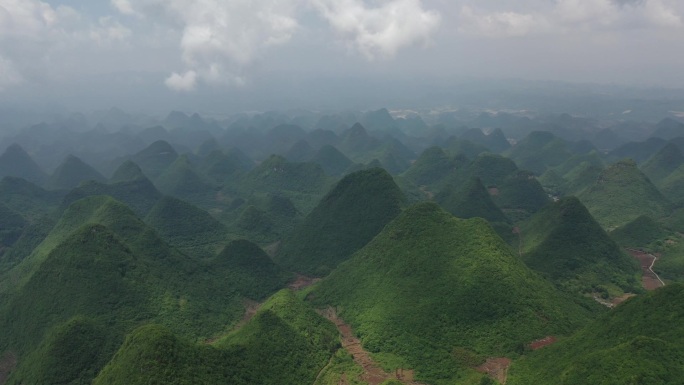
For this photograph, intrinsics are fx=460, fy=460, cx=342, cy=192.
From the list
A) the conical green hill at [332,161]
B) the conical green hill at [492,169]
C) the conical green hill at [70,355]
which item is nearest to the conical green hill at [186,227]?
the conical green hill at [70,355]

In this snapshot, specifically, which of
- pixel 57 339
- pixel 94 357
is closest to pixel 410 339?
pixel 94 357

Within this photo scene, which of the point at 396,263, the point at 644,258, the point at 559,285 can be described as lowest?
the point at 644,258

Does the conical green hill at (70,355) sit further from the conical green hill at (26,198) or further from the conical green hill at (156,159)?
the conical green hill at (156,159)

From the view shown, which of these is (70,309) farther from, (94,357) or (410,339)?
(410,339)

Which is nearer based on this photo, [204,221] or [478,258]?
[478,258]

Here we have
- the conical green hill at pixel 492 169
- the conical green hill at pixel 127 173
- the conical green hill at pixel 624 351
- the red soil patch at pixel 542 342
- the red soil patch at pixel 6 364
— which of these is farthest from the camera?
the conical green hill at pixel 127 173

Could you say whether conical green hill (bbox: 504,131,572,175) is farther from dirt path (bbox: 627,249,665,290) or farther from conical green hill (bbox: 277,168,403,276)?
conical green hill (bbox: 277,168,403,276)

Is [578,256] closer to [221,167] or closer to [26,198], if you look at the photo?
[221,167]

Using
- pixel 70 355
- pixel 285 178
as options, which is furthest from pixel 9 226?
pixel 70 355
